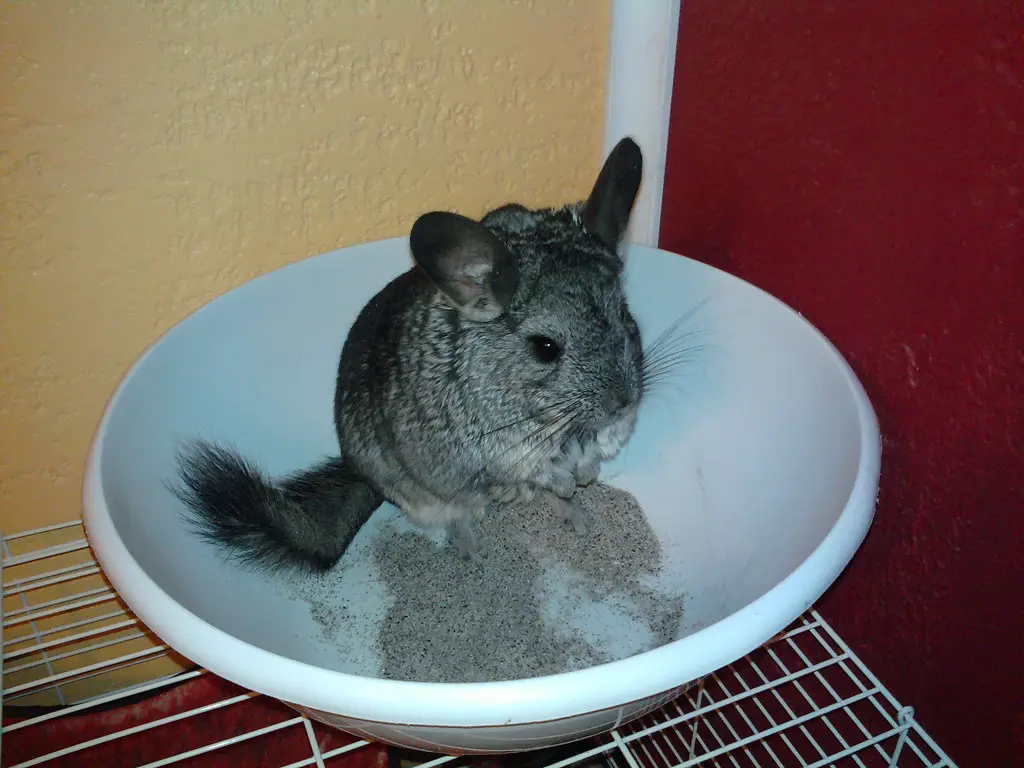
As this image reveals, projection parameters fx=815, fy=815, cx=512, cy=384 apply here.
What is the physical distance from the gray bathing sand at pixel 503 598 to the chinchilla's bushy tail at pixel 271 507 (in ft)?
0.31

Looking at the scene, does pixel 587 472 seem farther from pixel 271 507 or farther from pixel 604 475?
pixel 271 507

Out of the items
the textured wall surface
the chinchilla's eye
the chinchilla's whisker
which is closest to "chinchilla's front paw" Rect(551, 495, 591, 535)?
the chinchilla's whisker

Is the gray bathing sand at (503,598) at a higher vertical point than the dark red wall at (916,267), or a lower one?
lower

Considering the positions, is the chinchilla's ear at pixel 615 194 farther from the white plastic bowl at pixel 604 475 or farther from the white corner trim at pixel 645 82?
the white corner trim at pixel 645 82

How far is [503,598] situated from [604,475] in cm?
35

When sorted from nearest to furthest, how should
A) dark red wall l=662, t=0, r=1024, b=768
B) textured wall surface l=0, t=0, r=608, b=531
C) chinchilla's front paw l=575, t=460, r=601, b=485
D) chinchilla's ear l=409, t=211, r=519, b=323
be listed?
1. dark red wall l=662, t=0, r=1024, b=768
2. chinchilla's ear l=409, t=211, r=519, b=323
3. textured wall surface l=0, t=0, r=608, b=531
4. chinchilla's front paw l=575, t=460, r=601, b=485

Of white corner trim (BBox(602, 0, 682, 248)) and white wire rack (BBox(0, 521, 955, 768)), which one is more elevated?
white corner trim (BBox(602, 0, 682, 248))

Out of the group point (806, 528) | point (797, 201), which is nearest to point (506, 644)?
point (806, 528)

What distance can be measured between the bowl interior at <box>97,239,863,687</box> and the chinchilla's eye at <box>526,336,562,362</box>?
36 cm

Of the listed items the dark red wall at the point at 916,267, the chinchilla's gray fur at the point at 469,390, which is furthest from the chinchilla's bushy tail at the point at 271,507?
the dark red wall at the point at 916,267

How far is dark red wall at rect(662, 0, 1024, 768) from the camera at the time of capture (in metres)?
0.95

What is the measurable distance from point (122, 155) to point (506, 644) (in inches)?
39.9

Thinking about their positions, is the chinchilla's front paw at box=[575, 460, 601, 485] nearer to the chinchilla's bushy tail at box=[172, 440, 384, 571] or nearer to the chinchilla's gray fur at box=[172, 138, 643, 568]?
the chinchilla's gray fur at box=[172, 138, 643, 568]

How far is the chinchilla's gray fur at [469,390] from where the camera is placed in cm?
118
